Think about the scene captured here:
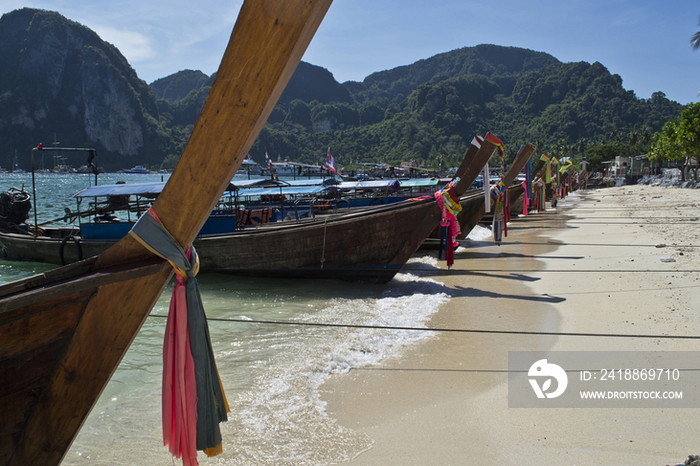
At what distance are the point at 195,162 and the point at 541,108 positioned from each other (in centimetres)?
16362

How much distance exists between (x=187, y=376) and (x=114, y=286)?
52 cm

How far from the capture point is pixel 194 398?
2.02 m

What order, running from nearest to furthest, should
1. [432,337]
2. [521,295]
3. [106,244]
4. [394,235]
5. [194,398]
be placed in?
1. [194,398]
2. [432,337]
3. [521,295]
4. [394,235]
5. [106,244]

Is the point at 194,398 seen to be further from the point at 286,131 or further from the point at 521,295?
the point at 286,131

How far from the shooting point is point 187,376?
6.66 ft

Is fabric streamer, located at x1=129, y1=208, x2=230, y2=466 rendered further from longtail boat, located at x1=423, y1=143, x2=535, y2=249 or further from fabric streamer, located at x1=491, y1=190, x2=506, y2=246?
longtail boat, located at x1=423, y1=143, x2=535, y2=249

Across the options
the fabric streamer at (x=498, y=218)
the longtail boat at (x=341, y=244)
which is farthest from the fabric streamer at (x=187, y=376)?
the fabric streamer at (x=498, y=218)

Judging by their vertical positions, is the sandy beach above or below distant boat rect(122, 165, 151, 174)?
below

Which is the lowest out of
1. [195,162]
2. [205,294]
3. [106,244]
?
[205,294]

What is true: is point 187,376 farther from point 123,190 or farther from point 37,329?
point 123,190

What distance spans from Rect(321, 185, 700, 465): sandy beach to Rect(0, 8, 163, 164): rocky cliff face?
434ft

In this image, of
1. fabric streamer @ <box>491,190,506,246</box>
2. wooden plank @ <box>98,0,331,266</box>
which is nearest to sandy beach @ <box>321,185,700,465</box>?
fabric streamer @ <box>491,190,506,246</box>

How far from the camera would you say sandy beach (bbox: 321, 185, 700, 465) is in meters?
3.19

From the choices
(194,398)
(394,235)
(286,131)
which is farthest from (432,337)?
(286,131)
